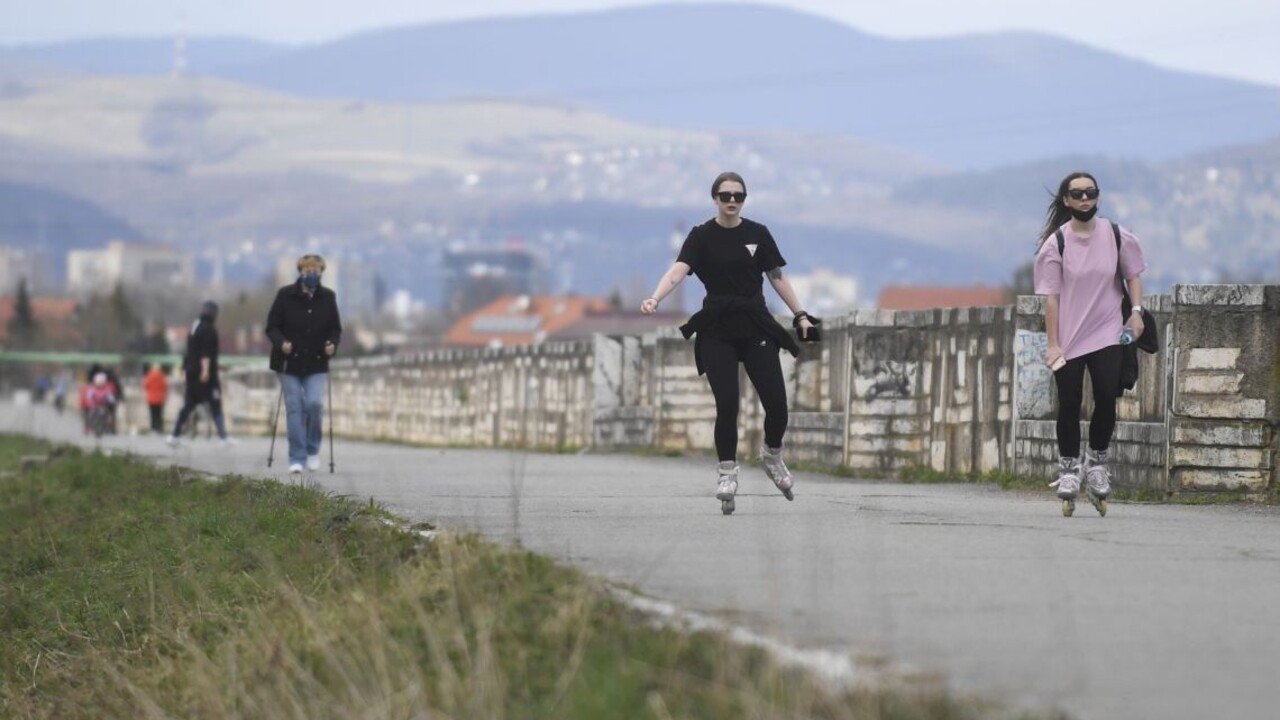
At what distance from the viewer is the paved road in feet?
24.5

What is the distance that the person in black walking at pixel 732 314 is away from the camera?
14.1 meters

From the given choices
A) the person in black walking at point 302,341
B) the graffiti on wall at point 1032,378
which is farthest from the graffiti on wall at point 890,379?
the person in black walking at point 302,341

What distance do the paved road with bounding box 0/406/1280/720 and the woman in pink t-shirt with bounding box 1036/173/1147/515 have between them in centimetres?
42

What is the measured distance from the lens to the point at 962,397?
65.3 feet

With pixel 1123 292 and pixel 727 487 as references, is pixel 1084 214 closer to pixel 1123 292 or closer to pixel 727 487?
pixel 1123 292

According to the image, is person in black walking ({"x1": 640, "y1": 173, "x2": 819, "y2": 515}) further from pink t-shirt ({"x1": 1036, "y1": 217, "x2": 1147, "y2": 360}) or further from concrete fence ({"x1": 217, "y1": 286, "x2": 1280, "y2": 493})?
concrete fence ({"x1": 217, "y1": 286, "x2": 1280, "y2": 493})

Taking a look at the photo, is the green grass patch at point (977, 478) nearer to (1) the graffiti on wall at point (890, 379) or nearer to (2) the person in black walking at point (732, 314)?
(1) the graffiti on wall at point (890, 379)

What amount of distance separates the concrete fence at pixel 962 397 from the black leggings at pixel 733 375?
288cm

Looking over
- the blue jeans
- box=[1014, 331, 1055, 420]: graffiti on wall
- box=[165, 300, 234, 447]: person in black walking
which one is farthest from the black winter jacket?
box=[165, 300, 234, 447]: person in black walking

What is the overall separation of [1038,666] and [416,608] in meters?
2.64

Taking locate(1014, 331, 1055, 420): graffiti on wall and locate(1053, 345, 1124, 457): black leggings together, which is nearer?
locate(1053, 345, 1124, 457): black leggings

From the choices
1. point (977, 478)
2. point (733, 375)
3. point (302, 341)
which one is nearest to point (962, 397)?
point (977, 478)

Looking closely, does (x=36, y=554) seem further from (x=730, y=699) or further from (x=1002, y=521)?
(x=730, y=699)

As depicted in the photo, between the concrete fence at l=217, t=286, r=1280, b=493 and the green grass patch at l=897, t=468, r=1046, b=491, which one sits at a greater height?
the concrete fence at l=217, t=286, r=1280, b=493
